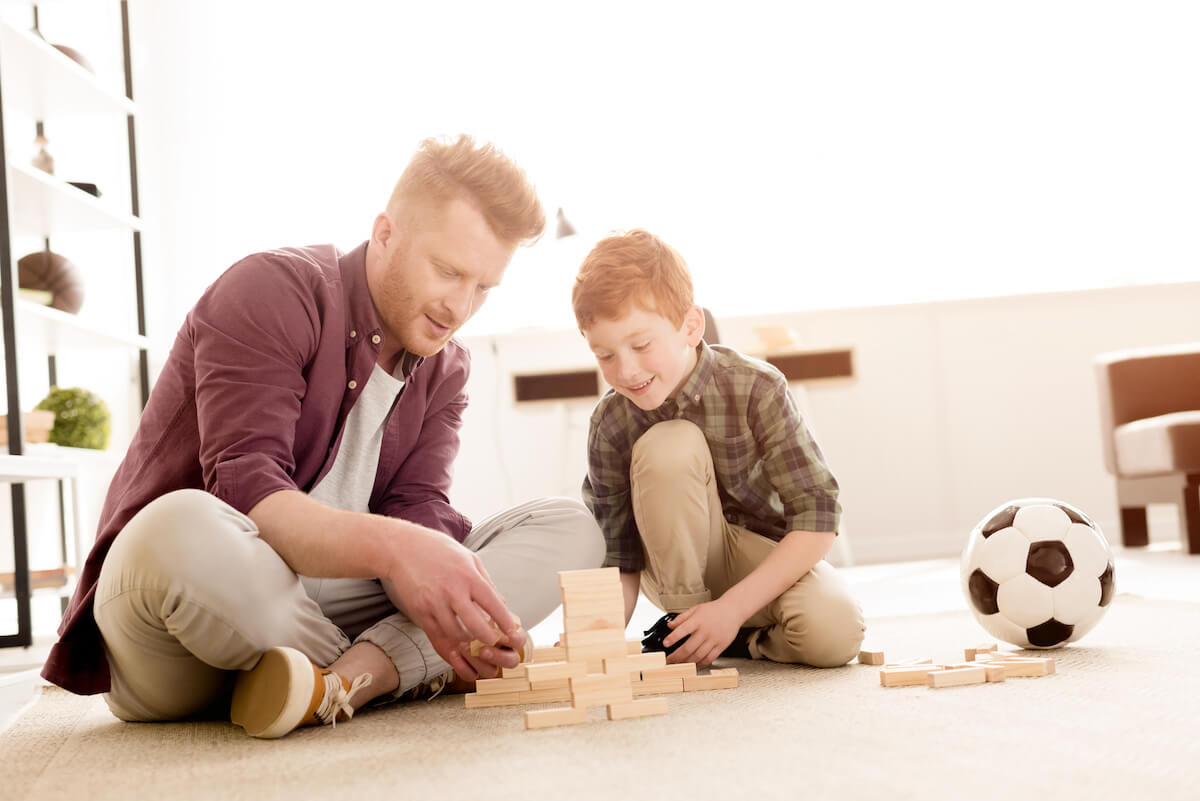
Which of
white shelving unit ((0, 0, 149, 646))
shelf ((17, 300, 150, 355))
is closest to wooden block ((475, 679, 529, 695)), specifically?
white shelving unit ((0, 0, 149, 646))

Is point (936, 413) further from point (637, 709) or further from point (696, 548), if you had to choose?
point (637, 709)

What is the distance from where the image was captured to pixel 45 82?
3.36 m

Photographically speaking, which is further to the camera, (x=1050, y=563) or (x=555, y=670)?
(x=1050, y=563)

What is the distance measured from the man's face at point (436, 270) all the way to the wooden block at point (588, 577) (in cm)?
40

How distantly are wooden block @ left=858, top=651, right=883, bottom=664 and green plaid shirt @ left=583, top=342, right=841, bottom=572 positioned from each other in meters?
0.19

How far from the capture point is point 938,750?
0.94m

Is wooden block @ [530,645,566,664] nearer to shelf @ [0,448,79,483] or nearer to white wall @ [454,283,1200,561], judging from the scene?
shelf @ [0,448,79,483]

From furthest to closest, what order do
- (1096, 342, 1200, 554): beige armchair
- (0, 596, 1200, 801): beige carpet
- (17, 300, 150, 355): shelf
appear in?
(1096, 342, 1200, 554): beige armchair → (17, 300, 150, 355): shelf → (0, 596, 1200, 801): beige carpet

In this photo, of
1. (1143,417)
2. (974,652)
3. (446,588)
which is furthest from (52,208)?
(1143,417)

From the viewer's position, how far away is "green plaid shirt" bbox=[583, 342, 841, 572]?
166cm

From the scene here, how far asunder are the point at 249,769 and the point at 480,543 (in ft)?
1.97

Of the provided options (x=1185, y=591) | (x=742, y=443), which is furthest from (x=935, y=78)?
(x=742, y=443)

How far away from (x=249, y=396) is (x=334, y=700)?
356 mm

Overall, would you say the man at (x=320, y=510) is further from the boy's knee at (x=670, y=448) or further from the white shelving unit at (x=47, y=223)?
the white shelving unit at (x=47, y=223)
